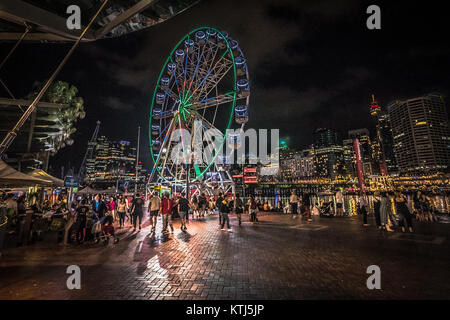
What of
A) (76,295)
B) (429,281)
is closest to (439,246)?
(429,281)

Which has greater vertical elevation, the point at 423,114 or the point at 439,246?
the point at 423,114

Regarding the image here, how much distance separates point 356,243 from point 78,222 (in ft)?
35.0

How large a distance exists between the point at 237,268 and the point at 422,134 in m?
205

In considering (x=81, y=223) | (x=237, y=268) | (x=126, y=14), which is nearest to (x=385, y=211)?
(x=237, y=268)

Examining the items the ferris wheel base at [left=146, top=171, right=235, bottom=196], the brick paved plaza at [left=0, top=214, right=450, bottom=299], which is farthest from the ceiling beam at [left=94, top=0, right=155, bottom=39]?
the ferris wheel base at [left=146, top=171, right=235, bottom=196]

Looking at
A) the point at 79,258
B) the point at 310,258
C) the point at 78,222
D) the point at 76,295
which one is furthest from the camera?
the point at 78,222

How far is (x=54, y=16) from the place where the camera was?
26.7 ft

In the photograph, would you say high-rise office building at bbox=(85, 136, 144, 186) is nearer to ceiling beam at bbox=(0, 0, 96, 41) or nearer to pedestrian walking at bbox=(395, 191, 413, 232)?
ceiling beam at bbox=(0, 0, 96, 41)

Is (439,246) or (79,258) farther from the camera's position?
(439,246)

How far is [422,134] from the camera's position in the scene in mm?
149625

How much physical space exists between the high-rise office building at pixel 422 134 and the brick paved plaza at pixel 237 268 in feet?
587

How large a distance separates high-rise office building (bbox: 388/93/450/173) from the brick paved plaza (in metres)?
179
